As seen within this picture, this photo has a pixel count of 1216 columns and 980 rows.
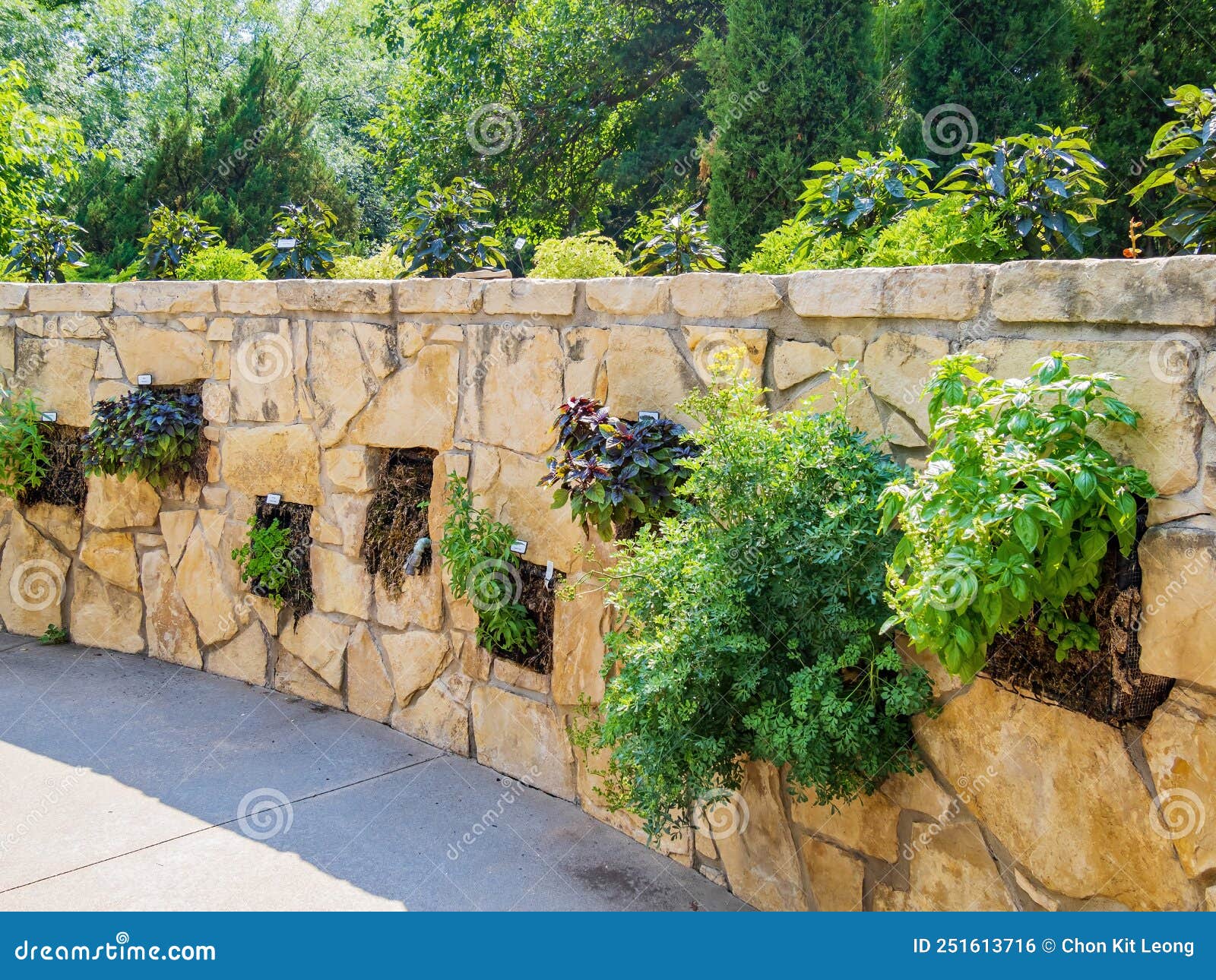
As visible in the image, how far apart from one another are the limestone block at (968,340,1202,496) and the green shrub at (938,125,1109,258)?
0.89 metres

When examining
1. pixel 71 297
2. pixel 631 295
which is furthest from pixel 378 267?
pixel 631 295

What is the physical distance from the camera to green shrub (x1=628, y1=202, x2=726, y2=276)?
4.07m

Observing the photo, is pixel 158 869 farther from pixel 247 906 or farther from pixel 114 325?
pixel 114 325

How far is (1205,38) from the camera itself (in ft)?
18.8

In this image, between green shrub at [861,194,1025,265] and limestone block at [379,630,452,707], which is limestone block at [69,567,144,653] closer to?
limestone block at [379,630,452,707]

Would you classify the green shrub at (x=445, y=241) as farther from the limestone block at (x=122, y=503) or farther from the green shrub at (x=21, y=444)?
the green shrub at (x=21, y=444)

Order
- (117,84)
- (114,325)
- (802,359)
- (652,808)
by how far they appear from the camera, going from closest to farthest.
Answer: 1. (652,808)
2. (802,359)
3. (114,325)
4. (117,84)

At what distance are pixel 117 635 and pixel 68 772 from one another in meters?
1.55

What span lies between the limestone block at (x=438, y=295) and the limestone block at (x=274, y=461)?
0.82 metres

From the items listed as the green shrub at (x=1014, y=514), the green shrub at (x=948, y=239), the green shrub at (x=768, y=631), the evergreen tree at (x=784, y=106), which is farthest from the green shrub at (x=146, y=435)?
the evergreen tree at (x=784, y=106)

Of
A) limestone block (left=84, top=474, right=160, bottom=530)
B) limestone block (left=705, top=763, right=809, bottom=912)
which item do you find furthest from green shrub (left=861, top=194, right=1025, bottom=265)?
limestone block (left=84, top=474, right=160, bottom=530)

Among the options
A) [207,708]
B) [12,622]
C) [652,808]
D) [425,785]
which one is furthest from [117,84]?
[652,808]

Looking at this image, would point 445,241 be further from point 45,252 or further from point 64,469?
point 45,252

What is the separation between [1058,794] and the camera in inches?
88.9
